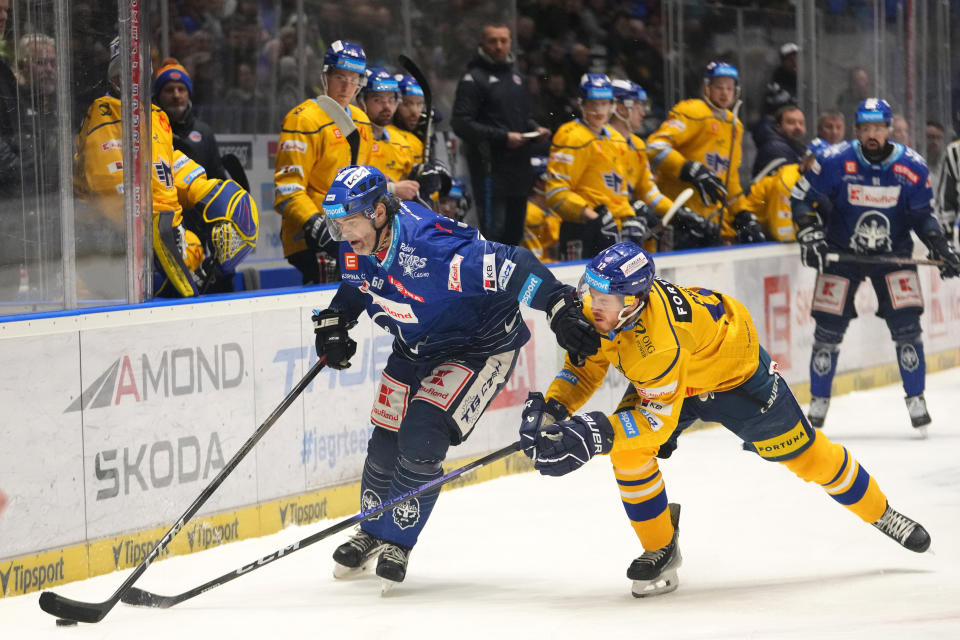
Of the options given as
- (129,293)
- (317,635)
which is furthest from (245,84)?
(317,635)

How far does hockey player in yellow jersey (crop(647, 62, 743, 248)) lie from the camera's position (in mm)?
7621

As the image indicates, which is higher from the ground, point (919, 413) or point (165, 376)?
point (165, 376)

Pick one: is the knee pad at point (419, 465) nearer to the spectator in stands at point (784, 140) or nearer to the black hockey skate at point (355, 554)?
the black hockey skate at point (355, 554)

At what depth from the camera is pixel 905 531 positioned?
410 centimetres

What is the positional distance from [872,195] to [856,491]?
315 cm

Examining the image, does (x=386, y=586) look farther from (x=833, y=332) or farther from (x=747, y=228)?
(x=747, y=228)

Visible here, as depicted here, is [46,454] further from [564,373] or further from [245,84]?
[245,84]

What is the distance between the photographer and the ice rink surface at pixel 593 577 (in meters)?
3.60

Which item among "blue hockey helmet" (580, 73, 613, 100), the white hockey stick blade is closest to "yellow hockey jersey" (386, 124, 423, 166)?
"blue hockey helmet" (580, 73, 613, 100)

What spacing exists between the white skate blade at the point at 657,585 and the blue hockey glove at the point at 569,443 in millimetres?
533

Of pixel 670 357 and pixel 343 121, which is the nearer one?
pixel 670 357

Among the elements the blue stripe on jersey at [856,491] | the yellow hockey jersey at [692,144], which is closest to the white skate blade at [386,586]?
the blue stripe on jersey at [856,491]

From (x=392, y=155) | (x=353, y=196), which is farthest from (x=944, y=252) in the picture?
(x=353, y=196)

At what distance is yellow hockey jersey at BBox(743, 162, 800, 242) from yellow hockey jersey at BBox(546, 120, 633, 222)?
1141mm
